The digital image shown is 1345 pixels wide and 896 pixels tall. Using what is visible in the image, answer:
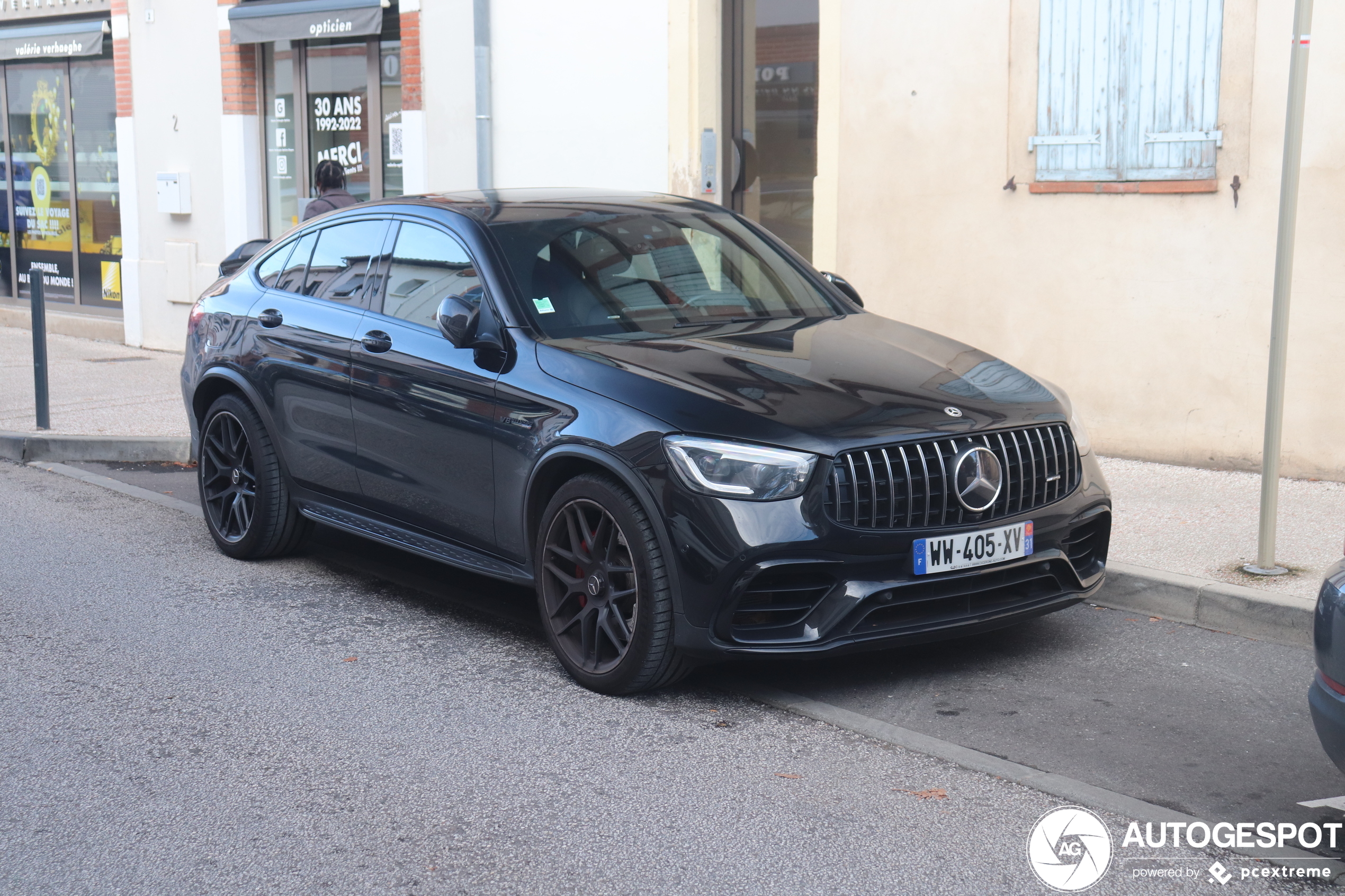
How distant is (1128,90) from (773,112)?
10.3 ft

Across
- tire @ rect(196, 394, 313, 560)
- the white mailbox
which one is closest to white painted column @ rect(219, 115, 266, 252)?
the white mailbox

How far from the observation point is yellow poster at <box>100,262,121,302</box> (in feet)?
56.5

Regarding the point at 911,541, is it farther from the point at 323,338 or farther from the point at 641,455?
the point at 323,338

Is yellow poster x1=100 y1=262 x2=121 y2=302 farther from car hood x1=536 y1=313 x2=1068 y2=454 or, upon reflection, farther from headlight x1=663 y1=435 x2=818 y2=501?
headlight x1=663 y1=435 x2=818 y2=501

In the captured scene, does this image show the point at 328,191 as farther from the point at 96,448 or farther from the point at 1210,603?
the point at 1210,603

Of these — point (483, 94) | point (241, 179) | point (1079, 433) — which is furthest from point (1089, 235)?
point (241, 179)

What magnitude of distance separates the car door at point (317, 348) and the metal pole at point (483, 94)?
5728 mm

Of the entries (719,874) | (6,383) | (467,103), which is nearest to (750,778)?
(719,874)

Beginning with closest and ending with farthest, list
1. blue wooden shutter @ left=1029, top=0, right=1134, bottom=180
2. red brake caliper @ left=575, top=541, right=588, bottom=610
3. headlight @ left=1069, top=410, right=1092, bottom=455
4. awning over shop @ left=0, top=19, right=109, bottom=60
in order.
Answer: red brake caliper @ left=575, top=541, right=588, bottom=610
headlight @ left=1069, top=410, right=1092, bottom=455
blue wooden shutter @ left=1029, top=0, right=1134, bottom=180
awning over shop @ left=0, top=19, right=109, bottom=60

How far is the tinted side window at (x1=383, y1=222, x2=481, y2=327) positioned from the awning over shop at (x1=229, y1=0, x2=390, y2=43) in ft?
25.6

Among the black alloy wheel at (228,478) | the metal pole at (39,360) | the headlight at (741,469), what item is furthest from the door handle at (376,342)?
the metal pole at (39,360)

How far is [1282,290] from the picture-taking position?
5734 millimetres

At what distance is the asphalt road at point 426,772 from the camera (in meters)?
3.56

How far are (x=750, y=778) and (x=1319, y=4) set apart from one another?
573 cm
